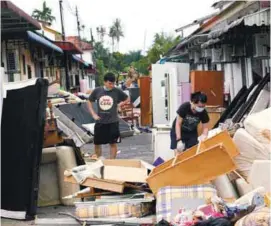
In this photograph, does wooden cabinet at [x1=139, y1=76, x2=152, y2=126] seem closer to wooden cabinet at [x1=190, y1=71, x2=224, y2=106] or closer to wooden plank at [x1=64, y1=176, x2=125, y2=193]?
wooden cabinet at [x1=190, y1=71, x2=224, y2=106]

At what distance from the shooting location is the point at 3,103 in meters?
7.12

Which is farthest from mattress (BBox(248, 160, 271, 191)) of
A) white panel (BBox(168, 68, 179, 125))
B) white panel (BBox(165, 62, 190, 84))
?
white panel (BBox(165, 62, 190, 84))

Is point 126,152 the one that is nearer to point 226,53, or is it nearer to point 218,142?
point 226,53

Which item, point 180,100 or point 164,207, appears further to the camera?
point 180,100

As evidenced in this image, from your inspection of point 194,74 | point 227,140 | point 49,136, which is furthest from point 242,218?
point 194,74

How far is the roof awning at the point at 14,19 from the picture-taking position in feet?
32.2

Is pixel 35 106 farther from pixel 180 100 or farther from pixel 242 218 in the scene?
pixel 180 100

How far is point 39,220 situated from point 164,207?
1509 mm

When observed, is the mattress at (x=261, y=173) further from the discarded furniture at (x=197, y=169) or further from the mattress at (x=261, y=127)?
the mattress at (x=261, y=127)

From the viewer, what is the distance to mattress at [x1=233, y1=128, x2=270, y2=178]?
6.86 meters

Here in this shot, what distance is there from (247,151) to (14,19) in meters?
6.00

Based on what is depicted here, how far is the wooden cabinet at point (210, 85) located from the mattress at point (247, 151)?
25.8 ft

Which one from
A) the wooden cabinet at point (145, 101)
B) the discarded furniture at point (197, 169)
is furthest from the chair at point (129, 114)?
the discarded furniture at point (197, 169)

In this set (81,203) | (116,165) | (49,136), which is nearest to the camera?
(81,203)
